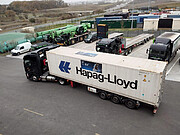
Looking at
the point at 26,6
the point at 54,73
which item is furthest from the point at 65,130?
the point at 26,6

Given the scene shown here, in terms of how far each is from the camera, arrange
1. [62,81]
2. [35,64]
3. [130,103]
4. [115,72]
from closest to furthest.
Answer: [115,72] → [130,103] → [62,81] → [35,64]

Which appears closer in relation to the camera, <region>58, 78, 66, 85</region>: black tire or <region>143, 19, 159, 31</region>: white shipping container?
<region>58, 78, 66, 85</region>: black tire

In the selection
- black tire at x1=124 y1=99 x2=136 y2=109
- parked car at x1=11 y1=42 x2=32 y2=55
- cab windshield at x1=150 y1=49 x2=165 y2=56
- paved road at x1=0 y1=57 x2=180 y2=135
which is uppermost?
cab windshield at x1=150 y1=49 x2=165 y2=56

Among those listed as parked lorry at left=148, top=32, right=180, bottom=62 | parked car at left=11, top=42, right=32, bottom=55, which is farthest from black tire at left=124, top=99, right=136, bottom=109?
parked car at left=11, top=42, right=32, bottom=55

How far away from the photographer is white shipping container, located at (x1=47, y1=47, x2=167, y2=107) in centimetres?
968

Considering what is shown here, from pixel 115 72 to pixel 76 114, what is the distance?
4174 millimetres

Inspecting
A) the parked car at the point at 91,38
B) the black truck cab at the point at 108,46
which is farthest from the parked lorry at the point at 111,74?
the parked car at the point at 91,38

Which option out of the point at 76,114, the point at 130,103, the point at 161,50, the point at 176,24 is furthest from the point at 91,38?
the point at 76,114

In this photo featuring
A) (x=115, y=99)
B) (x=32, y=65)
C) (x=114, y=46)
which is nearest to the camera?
(x=115, y=99)

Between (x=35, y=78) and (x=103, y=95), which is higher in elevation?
(x=35, y=78)

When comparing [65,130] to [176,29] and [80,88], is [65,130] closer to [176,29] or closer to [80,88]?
[80,88]

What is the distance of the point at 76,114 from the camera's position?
10992mm

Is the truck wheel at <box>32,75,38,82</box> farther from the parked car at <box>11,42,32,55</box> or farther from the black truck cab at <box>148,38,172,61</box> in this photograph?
the black truck cab at <box>148,38,172,61</box>

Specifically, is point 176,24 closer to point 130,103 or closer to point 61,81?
point 130,103
